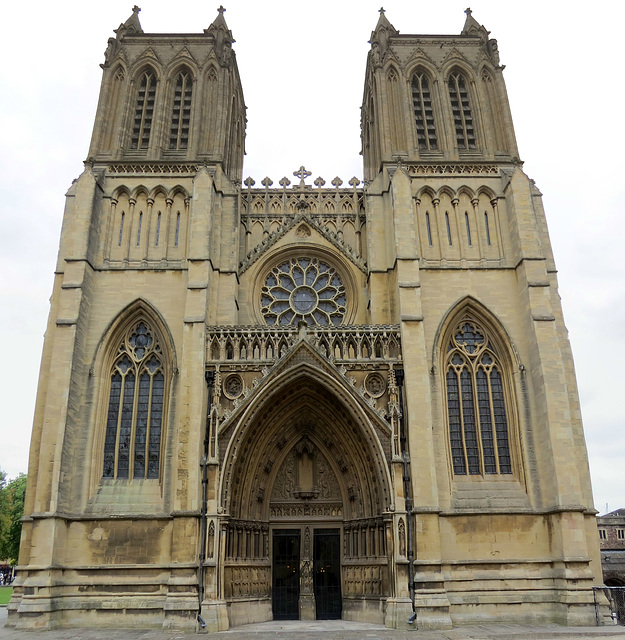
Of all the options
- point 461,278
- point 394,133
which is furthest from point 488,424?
point 394,133

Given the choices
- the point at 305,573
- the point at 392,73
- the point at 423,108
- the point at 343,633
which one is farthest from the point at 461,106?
the point at 343,633

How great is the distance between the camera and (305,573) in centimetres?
2050

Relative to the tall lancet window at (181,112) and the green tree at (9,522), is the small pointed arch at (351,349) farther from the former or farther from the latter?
the green tree at (9,522)

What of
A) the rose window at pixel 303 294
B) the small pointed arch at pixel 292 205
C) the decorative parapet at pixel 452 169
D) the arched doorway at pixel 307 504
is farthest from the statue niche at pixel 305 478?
the decorative parapet at pixel 452 169

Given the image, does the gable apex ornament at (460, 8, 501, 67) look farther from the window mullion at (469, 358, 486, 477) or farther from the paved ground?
the paved ground

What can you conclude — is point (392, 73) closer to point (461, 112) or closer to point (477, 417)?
point (461, 112)

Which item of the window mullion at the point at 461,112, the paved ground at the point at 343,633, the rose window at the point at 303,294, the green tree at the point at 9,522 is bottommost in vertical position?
the paved ground at the point at 343,633

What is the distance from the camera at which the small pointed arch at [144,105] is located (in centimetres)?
2617

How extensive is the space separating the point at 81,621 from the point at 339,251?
52.7 ft

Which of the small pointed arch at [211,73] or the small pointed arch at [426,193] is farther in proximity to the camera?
the small pointed arch at [211,73]

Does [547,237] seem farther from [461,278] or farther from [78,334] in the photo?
[78,334]

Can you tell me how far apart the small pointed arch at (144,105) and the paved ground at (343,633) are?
18360 millimetres

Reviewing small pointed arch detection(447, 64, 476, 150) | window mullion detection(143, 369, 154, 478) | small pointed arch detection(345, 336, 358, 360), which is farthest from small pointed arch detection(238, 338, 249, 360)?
small pointed arch detection(447, 64, 476, 150)

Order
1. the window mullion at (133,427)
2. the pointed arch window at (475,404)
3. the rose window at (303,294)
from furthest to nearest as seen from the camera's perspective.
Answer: the rose window at (303,294) < the pointed arch window at (475,404) < the window mullion at (133,427)
